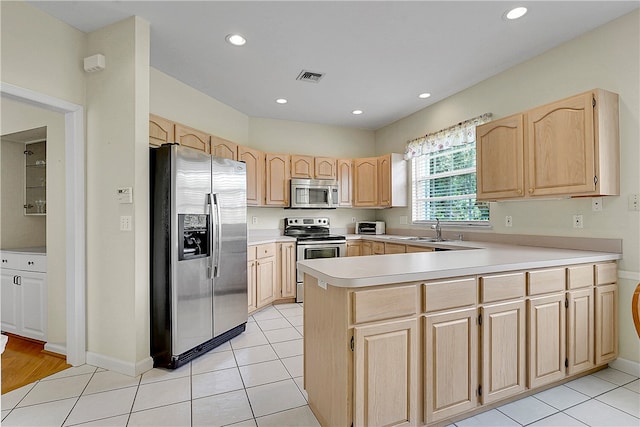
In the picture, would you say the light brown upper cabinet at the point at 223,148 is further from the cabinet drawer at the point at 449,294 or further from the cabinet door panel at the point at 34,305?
the cabinet drawer at the point at 449,294

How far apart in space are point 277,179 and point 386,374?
3404mm

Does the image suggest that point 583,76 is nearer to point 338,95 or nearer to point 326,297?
point 338,95

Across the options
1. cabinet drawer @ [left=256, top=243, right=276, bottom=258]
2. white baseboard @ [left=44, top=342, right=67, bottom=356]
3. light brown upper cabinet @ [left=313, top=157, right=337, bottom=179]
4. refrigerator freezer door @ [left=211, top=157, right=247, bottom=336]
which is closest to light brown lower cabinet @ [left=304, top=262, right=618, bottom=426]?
refrigerator freezer door @ [left=211, top=157, right=247, bottom=336]

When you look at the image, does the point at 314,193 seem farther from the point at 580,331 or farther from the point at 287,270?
the point at 580,331

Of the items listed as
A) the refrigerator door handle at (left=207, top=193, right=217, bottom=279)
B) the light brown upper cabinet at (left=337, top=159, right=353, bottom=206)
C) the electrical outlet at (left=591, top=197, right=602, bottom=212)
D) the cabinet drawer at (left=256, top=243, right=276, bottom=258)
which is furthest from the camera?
the light brown upper cabinet at (left=337, top=159, right=353, bottom=206)

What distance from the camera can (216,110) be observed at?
4.15 m

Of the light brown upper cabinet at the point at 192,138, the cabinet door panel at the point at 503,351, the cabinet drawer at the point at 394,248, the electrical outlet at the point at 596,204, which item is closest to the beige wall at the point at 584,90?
the electrical outlet at the point at 596,204

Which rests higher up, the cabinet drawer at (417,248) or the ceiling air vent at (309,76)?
the ceiling air vent at (309,76)

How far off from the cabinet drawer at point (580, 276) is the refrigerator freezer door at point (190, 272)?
8.95 feet

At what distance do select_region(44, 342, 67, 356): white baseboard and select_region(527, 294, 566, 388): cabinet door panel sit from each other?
3541mm

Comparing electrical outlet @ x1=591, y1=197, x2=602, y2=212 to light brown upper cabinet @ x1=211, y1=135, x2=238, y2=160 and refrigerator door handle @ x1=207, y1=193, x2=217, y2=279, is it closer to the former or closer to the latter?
refrigerator door handle @ x1=207, y1=193, x2=217, y2=279

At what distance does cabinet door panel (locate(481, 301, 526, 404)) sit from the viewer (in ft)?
6.07

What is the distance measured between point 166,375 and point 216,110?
3.10 meters

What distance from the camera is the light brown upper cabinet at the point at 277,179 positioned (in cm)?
453
